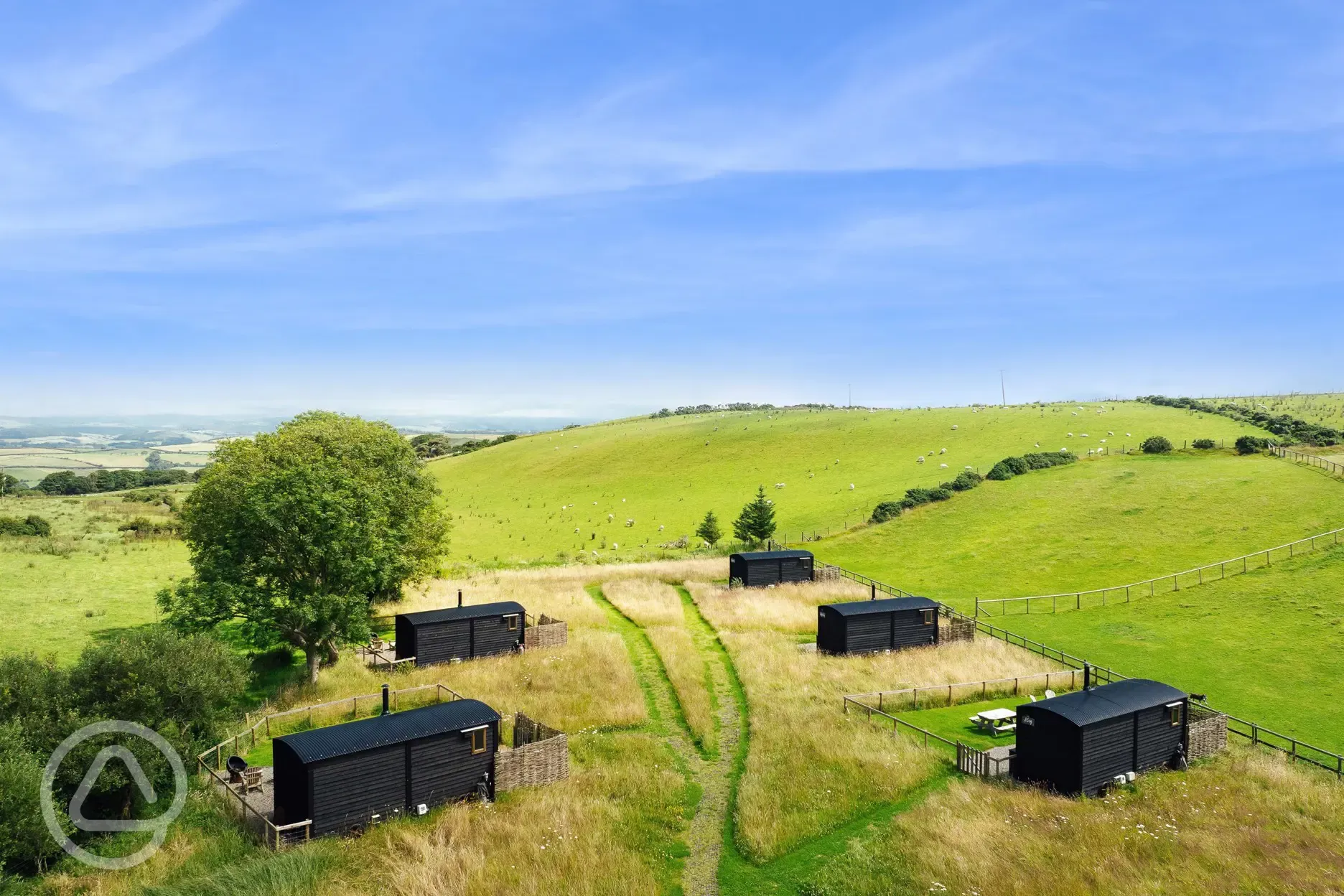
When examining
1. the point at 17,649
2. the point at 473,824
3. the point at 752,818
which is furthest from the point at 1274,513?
the point at 17,649

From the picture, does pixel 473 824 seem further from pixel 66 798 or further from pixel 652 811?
pixel 66 798

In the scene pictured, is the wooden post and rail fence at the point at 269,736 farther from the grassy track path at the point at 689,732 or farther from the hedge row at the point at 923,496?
the hedge row at the point at 923,496

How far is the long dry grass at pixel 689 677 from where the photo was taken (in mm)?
27766

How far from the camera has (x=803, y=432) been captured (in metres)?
111

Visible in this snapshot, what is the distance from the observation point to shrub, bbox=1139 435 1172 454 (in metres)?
73.3

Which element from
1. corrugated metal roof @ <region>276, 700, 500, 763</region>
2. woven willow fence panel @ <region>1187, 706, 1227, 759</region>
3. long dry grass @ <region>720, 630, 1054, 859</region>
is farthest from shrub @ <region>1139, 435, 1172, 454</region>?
corrugated metal roof @ <region>276, 700, 500, 763</region>

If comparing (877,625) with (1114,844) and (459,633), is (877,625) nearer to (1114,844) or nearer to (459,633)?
(1114,844)

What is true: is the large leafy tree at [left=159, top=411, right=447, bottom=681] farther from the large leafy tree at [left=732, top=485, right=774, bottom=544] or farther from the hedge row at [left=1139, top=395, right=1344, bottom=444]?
the hedge row at [left=1139, top=395, right=1344, bottom=444]

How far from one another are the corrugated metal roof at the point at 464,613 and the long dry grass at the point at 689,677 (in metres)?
7.63

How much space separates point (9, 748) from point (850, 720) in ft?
82.2

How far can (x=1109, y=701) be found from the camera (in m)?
24.4

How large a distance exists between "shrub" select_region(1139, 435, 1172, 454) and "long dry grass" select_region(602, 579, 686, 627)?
170 feet

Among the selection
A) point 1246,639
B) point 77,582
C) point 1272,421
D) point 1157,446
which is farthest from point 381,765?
point 1272,421

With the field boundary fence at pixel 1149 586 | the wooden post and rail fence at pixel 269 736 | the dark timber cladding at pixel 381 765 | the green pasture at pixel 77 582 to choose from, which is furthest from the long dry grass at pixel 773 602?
the green pasture at pixel 77 582
